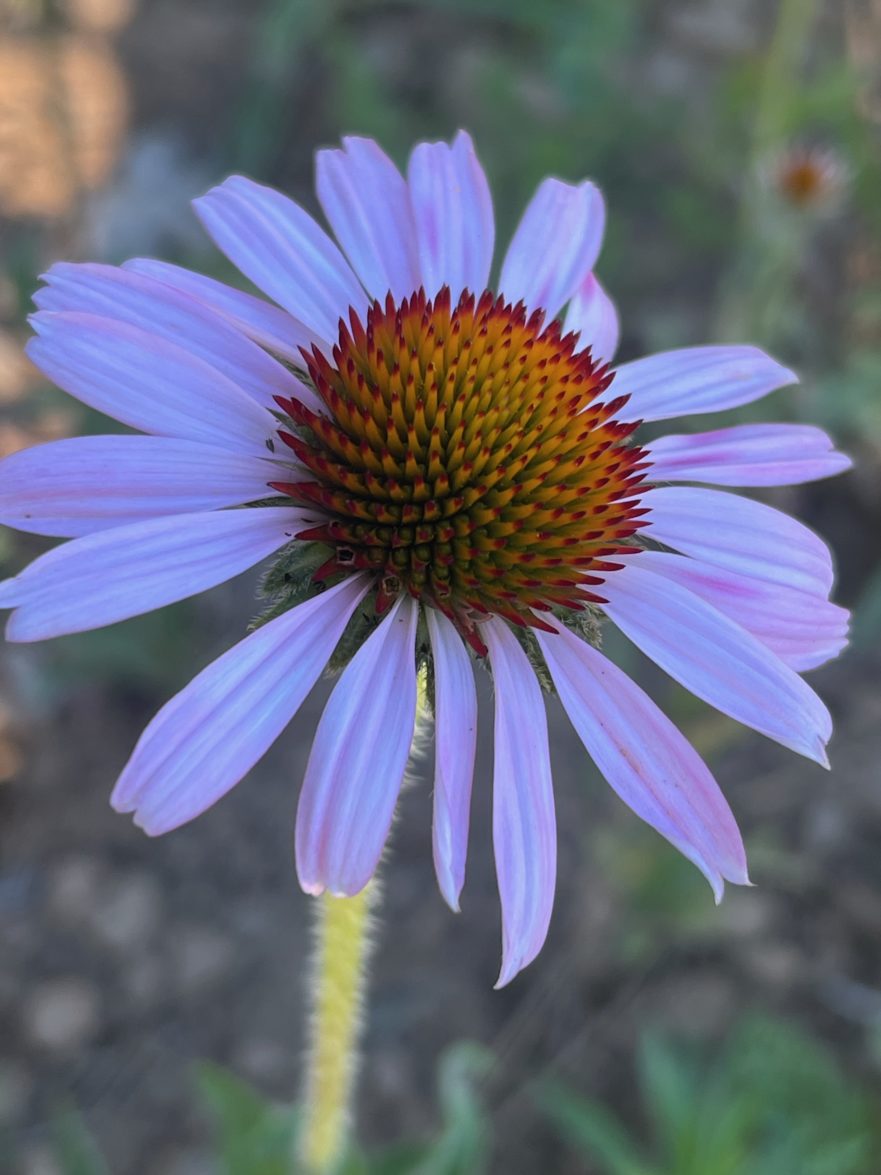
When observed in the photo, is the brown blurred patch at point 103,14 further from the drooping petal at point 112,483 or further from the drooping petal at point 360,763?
the drooping petal at point 360,763

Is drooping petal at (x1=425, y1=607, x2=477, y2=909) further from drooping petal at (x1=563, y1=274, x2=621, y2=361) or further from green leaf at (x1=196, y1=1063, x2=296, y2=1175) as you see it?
green leaf at (x1=196, y1=1063, x2=296, y2=1175)

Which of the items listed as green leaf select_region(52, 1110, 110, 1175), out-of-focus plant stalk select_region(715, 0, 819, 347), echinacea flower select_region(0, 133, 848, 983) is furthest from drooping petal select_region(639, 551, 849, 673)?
out-of-focus plant stalk select_region(715, 0, 819, 347)

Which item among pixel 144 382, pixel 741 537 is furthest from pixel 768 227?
pixel 144 382

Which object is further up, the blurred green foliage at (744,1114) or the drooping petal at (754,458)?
the drooping petal at (754,458)

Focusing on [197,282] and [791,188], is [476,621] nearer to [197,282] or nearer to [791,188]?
[197,282]

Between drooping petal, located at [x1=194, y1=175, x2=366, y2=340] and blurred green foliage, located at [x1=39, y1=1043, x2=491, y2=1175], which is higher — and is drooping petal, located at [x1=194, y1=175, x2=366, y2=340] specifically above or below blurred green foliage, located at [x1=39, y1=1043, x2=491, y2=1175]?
above

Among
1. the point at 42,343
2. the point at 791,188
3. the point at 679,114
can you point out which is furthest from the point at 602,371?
the point at 679,114

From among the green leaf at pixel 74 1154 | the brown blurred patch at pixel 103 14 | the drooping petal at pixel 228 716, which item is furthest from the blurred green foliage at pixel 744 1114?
the brown blurred patch at pixel 103 14
